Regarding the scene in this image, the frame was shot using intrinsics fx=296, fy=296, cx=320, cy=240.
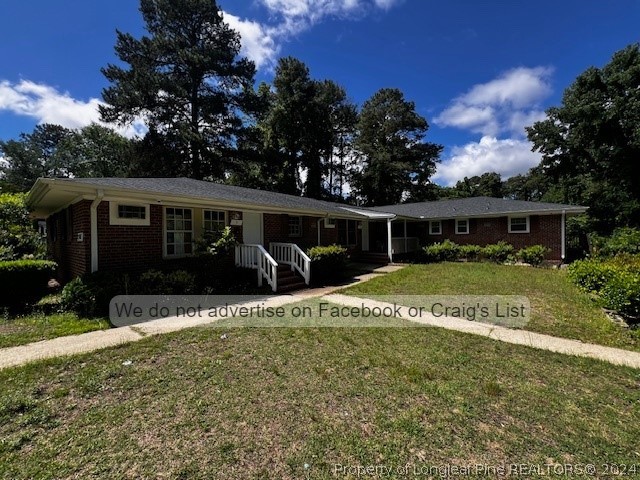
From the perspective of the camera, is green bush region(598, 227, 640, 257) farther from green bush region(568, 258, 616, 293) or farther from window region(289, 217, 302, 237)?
window region(289, 217, 302, 237)

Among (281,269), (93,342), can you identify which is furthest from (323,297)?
(93,342)

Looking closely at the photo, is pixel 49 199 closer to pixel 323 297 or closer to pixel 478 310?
pixel 323 297

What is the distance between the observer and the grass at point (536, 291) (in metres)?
5.36

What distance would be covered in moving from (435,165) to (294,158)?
17.2 meters

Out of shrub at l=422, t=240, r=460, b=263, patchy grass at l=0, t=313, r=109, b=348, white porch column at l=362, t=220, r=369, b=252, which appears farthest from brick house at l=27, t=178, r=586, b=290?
shrub at l=422, t=240, r=460, b=263

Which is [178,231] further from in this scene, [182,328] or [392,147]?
[392,147]

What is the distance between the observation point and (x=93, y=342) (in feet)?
15.3

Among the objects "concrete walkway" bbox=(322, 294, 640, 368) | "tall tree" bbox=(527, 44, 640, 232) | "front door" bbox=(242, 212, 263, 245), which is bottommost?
"concrete walkway" bbox=(322, 294, 640, 368)

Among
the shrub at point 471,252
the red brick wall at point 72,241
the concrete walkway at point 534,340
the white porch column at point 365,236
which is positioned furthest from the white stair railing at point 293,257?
the shrub at point 471,252

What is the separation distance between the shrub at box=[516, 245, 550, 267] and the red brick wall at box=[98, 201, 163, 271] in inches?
628

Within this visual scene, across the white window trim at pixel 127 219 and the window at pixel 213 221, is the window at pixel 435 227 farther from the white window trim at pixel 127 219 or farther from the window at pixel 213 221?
the white window trim at pixel 127 219

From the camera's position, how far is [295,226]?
12.6m

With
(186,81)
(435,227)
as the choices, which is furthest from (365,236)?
(186,81)

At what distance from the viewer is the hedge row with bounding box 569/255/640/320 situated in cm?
557
